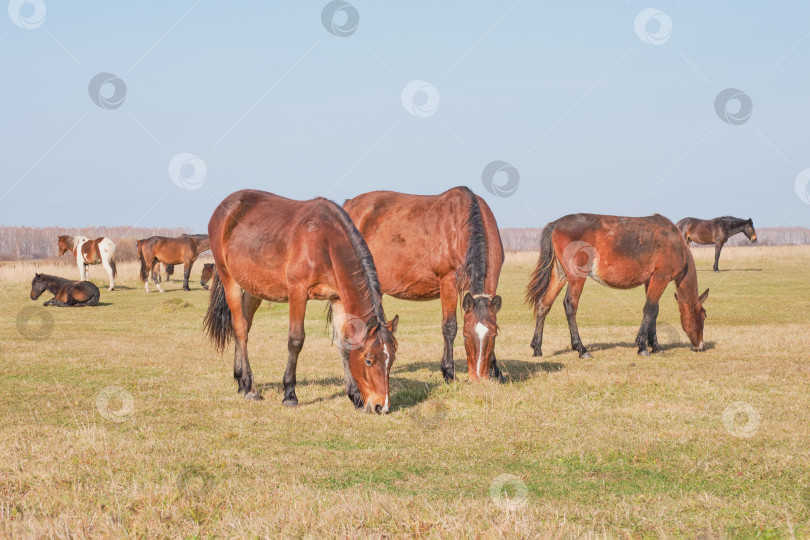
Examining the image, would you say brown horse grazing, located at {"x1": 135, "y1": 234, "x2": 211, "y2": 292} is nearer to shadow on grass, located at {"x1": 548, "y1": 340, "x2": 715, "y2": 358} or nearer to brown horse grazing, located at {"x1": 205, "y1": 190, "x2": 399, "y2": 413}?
shadow on grass, located at {"x1": 548, "y1": 340, "x2": 715, "y2": 358}

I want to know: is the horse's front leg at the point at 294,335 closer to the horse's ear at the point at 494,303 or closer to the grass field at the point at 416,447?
the grass field at the point at 416,447

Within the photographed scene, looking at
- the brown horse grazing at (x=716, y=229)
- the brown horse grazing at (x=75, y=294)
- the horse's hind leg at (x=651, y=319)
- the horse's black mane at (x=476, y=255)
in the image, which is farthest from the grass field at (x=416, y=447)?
the brown horse grazing at (x=716, y=229)

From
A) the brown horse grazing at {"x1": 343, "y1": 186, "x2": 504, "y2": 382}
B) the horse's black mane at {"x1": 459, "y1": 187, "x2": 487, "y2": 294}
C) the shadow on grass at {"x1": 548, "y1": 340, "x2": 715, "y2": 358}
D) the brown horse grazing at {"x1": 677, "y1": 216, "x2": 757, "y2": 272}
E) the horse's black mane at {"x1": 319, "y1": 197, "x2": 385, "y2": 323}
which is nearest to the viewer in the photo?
the horse's black mane at {"x1": 319, "y1": 197, "x2": 385, "y2": 323}

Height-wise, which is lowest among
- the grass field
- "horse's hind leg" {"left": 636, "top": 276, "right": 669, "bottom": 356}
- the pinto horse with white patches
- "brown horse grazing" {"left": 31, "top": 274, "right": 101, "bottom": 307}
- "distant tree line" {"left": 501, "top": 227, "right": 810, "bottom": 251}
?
the grass field

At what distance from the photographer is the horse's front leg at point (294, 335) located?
9.16 meters

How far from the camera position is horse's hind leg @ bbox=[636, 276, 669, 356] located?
14.6 metres

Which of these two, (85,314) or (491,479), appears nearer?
(491,479)

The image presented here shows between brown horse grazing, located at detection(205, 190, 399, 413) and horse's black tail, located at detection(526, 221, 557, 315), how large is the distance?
21.7ft

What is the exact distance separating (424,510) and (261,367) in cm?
871

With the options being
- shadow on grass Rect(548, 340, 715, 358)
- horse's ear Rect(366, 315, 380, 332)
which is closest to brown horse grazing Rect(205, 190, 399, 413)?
horse's ear Rect(366, 315, 380, 332)

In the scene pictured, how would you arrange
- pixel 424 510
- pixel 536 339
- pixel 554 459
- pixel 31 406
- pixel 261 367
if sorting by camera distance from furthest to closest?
pixel 536 339 < pixel 261 367 < pixel 31 406 < pixel 554 459 < pixel 424 510

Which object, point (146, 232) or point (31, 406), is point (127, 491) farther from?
point (146, 232)

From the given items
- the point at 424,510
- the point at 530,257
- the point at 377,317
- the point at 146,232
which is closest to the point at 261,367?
the point at 377,317

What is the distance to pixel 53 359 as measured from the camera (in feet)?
46.0
